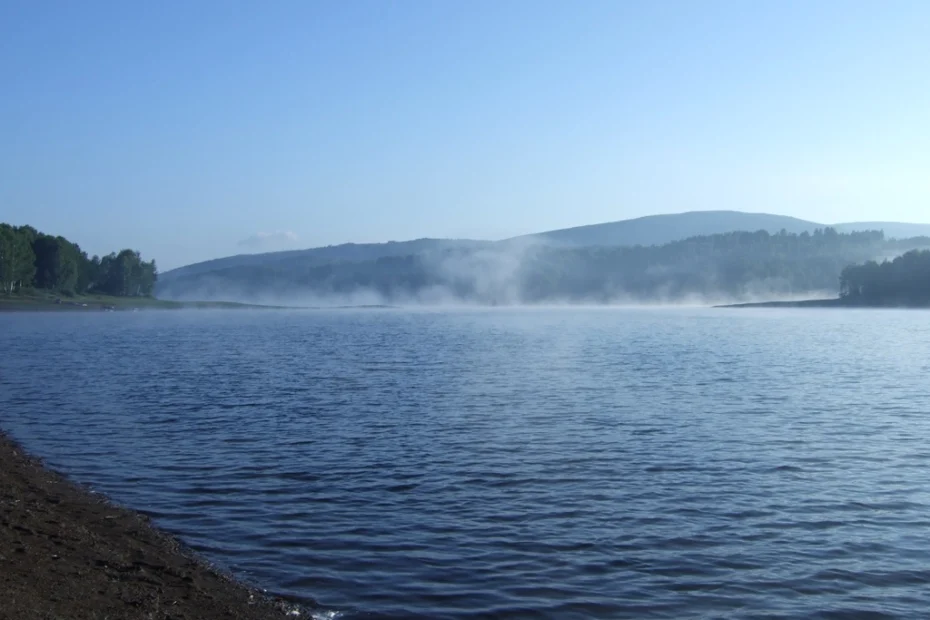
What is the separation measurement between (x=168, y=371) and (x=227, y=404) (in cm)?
1500

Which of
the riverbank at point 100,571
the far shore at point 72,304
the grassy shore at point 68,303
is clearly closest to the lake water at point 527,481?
the riverbank at point 100,571

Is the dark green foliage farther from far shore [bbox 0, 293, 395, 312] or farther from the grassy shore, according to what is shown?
far shore [bbox 0, 293, 395, 312]

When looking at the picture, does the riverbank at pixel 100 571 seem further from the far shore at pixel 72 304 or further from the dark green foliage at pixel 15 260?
the dark green foliage at pixel 15 260

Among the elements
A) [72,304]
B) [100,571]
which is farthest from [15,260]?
[100,571]

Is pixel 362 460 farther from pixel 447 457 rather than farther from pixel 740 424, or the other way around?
pixel 740 424

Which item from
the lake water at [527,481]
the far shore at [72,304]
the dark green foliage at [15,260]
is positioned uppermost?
the dark green foliage at [15,260]

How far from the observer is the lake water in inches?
543

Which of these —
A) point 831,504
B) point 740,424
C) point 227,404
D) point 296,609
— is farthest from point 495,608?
point 227,404

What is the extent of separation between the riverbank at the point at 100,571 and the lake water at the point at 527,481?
2.34ft

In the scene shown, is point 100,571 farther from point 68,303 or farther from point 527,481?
point 68,303

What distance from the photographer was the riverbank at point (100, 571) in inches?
446

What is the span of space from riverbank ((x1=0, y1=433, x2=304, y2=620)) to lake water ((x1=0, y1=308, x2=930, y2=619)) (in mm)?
713

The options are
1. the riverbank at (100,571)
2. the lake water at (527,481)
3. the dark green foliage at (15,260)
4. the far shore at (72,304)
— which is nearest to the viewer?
the riverbank at (100,571)

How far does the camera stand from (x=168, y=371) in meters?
46.8
